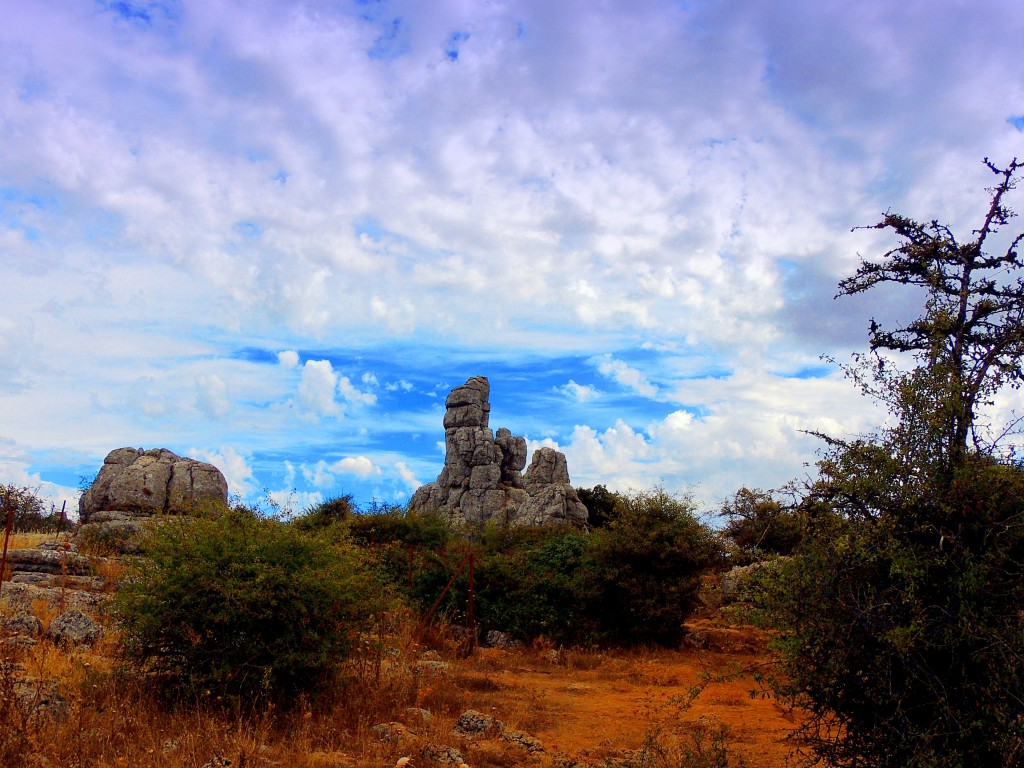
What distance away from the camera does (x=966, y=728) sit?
230 inches

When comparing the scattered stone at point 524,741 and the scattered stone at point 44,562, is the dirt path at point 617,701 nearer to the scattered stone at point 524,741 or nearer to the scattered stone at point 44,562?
the scattered stone at point 524,741

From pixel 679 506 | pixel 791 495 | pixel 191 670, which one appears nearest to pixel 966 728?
pixel 791 495

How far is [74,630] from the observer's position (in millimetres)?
11125

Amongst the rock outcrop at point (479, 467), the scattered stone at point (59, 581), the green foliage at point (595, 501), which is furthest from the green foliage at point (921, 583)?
the rock outcrop at point (479, 467)

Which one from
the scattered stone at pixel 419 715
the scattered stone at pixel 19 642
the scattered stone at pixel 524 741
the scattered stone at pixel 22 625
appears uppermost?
the scattered stone at pixel 22 625

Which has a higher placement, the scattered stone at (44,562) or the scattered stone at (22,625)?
the scattered stone at (44,562)

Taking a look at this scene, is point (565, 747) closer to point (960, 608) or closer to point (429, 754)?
point (429, 754)

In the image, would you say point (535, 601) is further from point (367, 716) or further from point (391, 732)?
point (391, 732)

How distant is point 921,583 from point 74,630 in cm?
1109

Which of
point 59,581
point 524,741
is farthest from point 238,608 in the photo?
point 59,581

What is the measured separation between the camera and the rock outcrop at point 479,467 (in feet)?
202

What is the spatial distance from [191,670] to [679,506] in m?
13.9

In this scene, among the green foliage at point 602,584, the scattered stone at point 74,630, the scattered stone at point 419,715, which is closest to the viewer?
the scattered stone at point 419,715

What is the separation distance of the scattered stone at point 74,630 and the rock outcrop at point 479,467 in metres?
46.6
